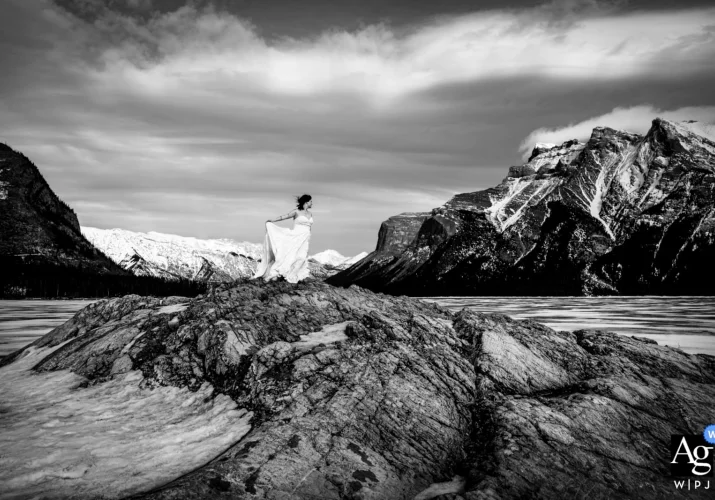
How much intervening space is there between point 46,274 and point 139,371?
171343 mm

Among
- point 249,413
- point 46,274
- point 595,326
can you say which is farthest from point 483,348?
point 46,274

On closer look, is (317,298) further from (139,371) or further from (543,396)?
(543,396)

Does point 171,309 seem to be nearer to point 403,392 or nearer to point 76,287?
point 403,392

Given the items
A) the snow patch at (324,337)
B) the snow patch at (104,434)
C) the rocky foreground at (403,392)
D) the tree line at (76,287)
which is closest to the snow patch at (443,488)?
the rocky foreground at (403,392)

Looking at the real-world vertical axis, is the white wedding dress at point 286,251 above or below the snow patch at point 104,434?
above

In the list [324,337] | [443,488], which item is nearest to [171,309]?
[324,337]

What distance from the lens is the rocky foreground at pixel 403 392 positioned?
7.46m

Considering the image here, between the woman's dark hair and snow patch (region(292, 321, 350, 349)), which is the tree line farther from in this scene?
snow patch (region(292, 321, 350, 349))

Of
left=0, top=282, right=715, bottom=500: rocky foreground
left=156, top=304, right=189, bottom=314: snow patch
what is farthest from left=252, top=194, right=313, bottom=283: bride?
left=156, top=304, right=189, bottom=314: snow patch

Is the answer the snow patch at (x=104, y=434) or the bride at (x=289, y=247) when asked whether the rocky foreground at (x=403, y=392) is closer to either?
the snow patch at (x=104, y=434)

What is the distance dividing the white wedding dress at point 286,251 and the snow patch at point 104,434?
21.1ft

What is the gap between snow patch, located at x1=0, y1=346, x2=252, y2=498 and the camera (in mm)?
6941

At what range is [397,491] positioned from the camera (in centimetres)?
740

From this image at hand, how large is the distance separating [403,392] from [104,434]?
5.55 meters
